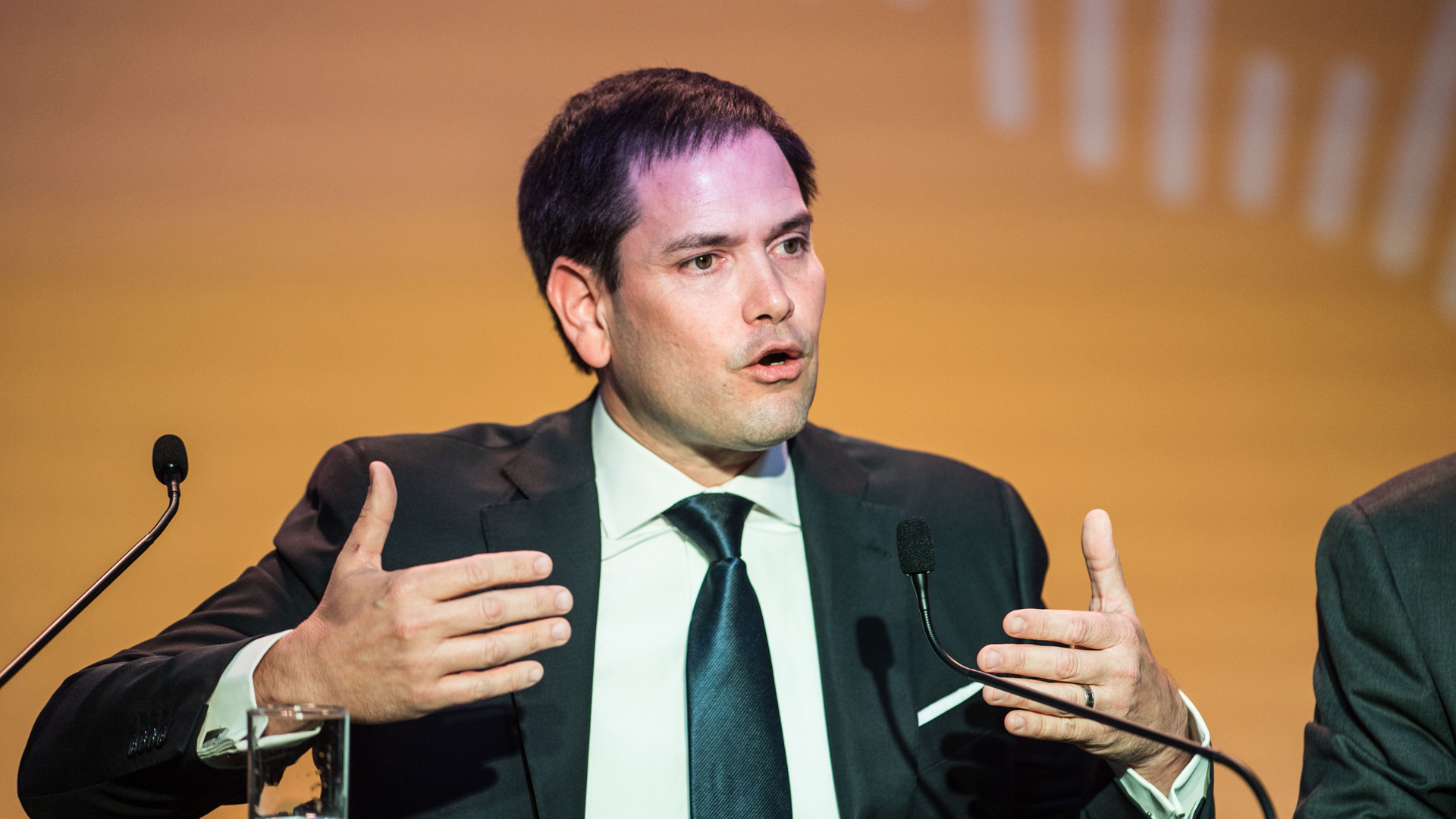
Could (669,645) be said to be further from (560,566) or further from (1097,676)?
(1097,676)

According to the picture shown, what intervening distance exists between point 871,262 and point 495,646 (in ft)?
5.79

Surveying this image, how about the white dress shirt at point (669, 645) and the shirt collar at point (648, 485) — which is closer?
the white dress shirt at point (669, 645)

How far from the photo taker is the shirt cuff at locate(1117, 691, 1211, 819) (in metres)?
1.51

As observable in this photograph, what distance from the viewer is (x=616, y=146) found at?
2006mm

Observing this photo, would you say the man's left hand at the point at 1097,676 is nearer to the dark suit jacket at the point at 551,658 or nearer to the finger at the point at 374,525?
the dark suit jacket at the point at 551,658

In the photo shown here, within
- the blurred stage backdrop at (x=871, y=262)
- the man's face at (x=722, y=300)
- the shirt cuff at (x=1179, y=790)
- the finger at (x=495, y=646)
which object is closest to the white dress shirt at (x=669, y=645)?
the shirt cuff at (x=1179, y=790)

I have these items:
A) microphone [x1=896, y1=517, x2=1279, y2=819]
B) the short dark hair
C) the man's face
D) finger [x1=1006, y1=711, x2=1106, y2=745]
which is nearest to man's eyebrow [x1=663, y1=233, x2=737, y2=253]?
the man's face

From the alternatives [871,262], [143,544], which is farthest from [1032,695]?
[871,262]

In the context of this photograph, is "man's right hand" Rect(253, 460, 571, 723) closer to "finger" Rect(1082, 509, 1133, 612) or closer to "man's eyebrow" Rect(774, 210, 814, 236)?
"finger" Rect(1082, 509, 1133, 612)

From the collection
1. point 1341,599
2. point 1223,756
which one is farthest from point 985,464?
point 1223,756

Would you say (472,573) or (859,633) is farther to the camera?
(859,633)

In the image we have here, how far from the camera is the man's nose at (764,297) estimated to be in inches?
Answer: 70.5

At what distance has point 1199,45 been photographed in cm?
281

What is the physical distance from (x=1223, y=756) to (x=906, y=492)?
91 centimetres
